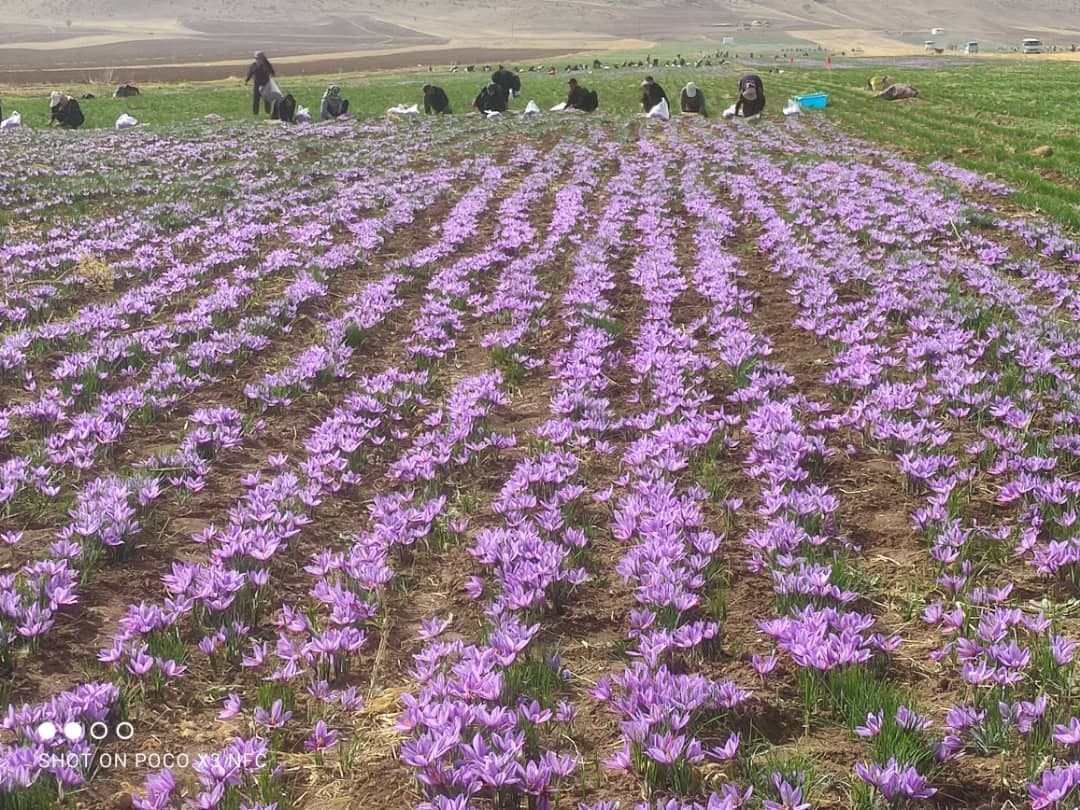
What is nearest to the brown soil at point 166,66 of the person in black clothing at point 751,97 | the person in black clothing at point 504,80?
the person in black clothing at point 504,80

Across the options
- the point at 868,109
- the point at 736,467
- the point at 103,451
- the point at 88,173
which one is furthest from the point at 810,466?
the point at 868,109

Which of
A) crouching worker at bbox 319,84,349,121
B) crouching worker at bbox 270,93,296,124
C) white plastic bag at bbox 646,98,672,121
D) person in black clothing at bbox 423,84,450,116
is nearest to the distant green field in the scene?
person in black clothing at bbox 423,84,450,116

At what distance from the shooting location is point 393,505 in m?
5.29

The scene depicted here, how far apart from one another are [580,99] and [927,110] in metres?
14.8

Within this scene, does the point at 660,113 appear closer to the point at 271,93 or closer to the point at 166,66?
the point at 271,93

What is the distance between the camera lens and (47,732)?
3.21 m

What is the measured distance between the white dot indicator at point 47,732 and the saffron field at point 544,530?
25mm

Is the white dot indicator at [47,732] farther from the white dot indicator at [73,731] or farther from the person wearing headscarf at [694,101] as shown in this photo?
the person wearing headscarf at [694,101]

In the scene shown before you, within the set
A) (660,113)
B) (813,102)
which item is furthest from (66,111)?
(813,102)

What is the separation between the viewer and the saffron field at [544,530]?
125 inches

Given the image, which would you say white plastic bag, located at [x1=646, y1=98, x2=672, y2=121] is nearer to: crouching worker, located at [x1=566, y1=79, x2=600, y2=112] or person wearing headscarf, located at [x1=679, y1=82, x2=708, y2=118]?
person wearing headscarf, located at [x1=679, y1=82, x2=708, y2=118]

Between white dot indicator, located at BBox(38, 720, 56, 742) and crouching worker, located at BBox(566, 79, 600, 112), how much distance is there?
37.6m

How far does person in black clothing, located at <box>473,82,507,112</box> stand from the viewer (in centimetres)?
3797

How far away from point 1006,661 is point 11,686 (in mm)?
4342
